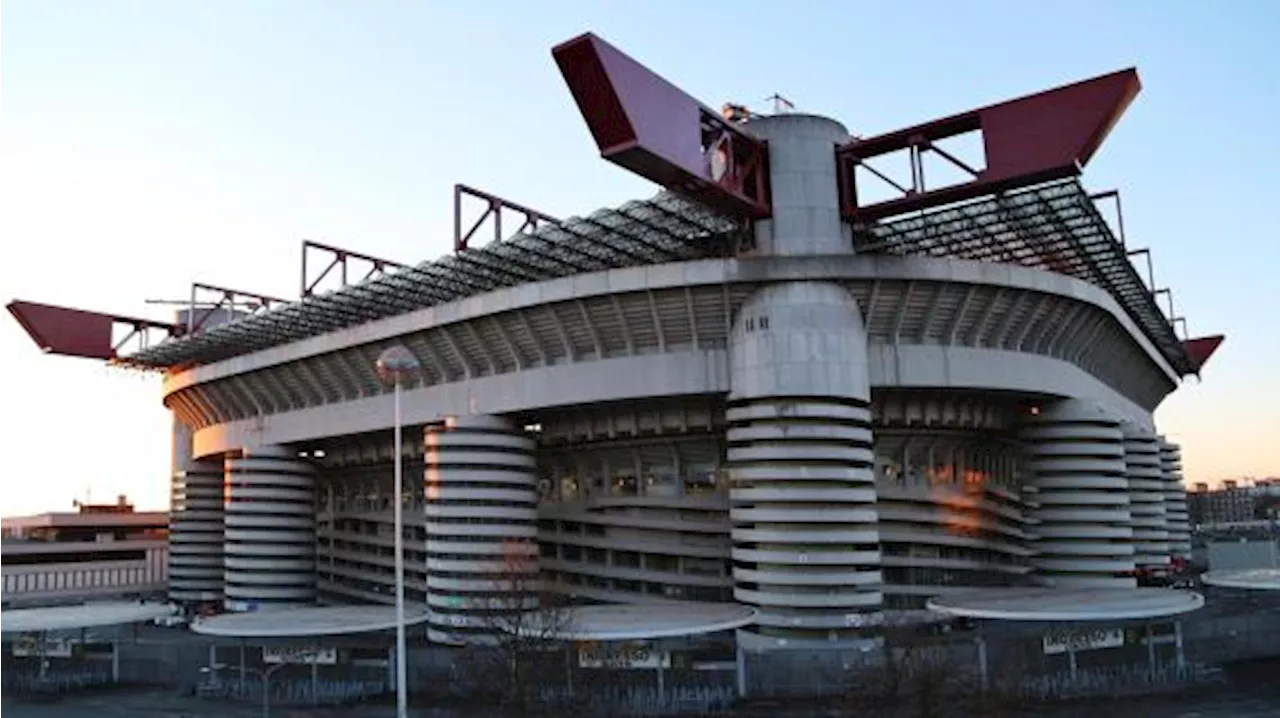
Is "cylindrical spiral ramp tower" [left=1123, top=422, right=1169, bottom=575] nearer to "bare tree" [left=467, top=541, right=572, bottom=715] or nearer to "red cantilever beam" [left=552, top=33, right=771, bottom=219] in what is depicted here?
"red cantilever beam" [left=552, top=33, right=771, bottom=219]

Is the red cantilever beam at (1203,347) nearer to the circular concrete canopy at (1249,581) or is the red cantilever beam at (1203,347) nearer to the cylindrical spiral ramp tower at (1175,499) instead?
the cylindrical spiral ramp tower at (1175,499)

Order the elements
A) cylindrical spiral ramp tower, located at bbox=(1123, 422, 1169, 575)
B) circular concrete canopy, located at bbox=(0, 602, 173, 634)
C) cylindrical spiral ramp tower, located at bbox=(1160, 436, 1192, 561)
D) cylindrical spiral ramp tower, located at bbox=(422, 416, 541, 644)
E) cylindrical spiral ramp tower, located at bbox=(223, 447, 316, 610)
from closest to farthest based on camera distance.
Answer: cylindrical spiral ramp tower, located at bbox=(422, 416, 541, 644) < circular concrete canopy, located at bbox=(0, 602, 173, 634) < cylindrical spiral ramp tower, located at bbox=(223, 447, 316, 610) < cylindrical spiral ramp tower, located at bbox=(1123, 422, 1169, 575) < cylindrical spiral ramp tower, located at bbox=(1160, 436, 1192, 561)

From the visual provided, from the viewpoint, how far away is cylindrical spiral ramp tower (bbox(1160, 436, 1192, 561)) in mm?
97125

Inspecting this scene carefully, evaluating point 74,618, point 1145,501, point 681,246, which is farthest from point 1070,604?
point 74,618

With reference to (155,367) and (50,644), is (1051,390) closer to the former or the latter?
(50,644)

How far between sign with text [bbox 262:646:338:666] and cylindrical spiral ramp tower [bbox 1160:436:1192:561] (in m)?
75.1

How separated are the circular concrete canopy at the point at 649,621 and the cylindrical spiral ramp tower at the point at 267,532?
2820cm

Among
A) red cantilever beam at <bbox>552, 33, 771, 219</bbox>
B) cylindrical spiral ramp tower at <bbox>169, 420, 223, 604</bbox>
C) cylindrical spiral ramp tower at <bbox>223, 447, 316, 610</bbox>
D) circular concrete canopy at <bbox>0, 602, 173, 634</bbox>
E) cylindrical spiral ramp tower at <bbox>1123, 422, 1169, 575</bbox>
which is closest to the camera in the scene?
red cantilever beam at <bbox>552, 33, 771, 219</bbox>

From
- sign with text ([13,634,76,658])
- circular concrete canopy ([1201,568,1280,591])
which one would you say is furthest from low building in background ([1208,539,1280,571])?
sign with text ([13,634,76,658])

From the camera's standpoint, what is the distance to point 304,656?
154 ft

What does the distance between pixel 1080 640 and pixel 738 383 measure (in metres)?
16.5

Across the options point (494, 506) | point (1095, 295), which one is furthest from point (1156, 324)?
point (494, 506)

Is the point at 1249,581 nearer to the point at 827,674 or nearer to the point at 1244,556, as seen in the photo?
the point at 827,674

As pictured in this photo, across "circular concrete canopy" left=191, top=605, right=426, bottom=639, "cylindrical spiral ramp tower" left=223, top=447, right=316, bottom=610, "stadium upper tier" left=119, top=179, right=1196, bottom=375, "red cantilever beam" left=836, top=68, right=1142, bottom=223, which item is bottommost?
"circular concrete canopy" left=191, top=605, right=426, bottom=639
